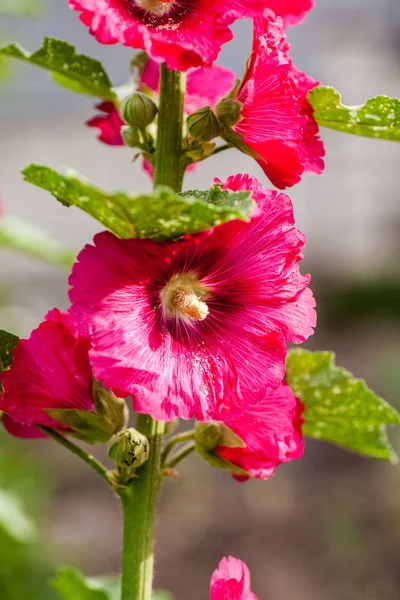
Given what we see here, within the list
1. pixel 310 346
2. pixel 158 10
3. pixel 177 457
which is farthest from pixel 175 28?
pixel 310 346

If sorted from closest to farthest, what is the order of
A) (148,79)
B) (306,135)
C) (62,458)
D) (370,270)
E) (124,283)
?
(124,283)
(306,135)
(148,79)
(62,458)
(370,270)

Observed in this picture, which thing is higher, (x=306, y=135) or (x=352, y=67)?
(x=352, y=67)

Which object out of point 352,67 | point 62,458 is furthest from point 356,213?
point 62,458

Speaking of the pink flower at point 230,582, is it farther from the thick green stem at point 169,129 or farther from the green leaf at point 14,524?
the green leaf at point 14,524

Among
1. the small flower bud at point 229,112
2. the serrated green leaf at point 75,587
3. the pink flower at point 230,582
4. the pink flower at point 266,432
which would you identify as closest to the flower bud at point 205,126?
the small flower bud at point 229,112

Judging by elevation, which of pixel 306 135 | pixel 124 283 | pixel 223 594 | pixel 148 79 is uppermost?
pixel 148 79

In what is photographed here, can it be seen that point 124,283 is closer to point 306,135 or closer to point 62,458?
point 306,135

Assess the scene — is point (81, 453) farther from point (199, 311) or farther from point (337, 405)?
point (337, 405)
